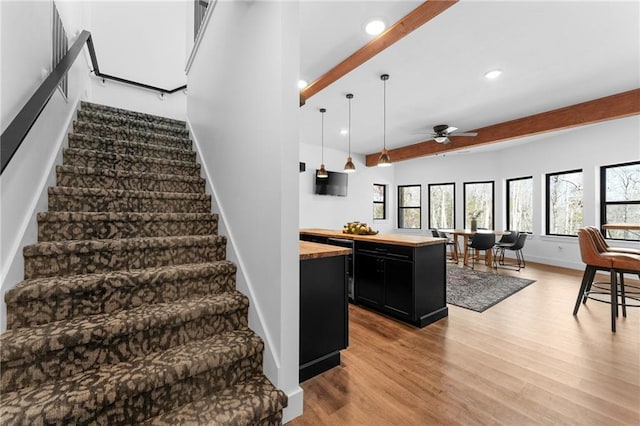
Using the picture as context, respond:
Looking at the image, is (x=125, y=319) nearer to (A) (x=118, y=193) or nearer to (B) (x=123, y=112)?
(A) (x=118, y=193)

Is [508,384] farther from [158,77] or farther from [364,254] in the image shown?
[158,77]

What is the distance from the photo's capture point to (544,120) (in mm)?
4770

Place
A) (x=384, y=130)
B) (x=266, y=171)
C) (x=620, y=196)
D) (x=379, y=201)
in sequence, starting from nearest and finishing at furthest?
1. (x=266, y=171)
2. (x=620, y=196)
3. (x=384, y=130)
4. (x=379, y=201)

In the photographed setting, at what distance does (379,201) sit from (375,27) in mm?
6569

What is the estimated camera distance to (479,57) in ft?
10.2

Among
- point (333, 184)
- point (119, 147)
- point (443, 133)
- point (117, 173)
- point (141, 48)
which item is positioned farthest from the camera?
point (333, 184)

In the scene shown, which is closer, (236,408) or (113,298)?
(236,408)

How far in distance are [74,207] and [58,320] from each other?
0.82 m

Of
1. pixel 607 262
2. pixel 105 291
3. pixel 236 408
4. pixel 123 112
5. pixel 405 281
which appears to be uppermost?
pixel 123 112

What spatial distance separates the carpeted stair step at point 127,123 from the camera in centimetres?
264

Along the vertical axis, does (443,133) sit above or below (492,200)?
above

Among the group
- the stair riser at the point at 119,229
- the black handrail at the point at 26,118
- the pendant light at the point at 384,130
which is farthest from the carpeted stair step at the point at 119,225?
the pendant light at the point at 384,130

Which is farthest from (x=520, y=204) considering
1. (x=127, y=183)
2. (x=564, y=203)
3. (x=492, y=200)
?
(x=127, y=183)

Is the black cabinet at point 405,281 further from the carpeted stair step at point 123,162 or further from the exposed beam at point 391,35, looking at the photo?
the carpeted stair step at point 123,162
